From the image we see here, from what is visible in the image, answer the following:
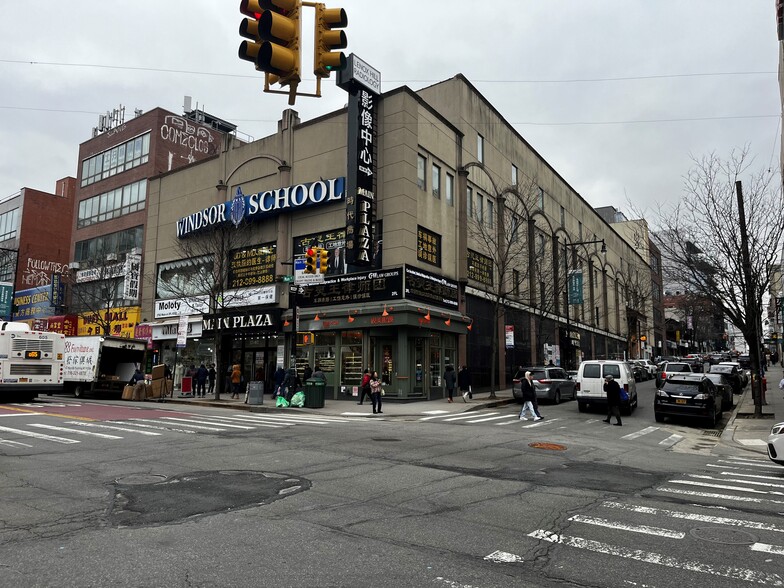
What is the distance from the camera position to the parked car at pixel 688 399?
18578 mm

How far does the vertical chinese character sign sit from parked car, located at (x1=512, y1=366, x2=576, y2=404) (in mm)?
9064

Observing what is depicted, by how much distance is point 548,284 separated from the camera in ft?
133

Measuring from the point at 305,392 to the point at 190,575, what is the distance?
19087mm

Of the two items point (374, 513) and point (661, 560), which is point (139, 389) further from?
point (661, 560)

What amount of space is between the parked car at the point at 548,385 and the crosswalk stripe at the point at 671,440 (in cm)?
914

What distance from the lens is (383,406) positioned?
78.1 feet

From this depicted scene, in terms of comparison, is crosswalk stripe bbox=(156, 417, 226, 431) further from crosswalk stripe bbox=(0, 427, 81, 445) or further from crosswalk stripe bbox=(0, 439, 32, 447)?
crosswalk stripe bbox=(0, 439, 32, 447)

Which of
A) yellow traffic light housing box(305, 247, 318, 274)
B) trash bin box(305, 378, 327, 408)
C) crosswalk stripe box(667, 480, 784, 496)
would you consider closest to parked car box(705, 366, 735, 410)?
trash bin box(305, 378, 327, 408)

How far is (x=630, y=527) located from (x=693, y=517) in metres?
1.05

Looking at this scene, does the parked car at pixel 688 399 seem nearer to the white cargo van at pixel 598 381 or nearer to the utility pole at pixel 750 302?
the utility pole at pixel 750 302

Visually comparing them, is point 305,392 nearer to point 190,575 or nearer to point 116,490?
point 116,490

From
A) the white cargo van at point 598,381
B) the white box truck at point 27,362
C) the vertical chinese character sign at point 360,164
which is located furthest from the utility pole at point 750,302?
the white box truck at point 27,362

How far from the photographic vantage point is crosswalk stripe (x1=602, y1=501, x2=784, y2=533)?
20.5 ft

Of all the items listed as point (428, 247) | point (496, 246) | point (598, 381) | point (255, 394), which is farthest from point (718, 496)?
point (496, 246)
